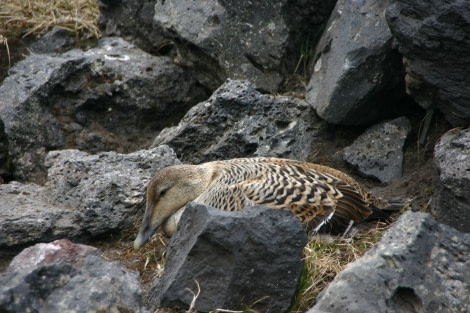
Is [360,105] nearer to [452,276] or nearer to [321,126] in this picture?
[321,126]

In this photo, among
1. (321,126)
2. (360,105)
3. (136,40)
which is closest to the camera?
(360,105)

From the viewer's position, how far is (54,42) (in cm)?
856

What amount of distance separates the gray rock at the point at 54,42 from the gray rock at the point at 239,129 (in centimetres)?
252

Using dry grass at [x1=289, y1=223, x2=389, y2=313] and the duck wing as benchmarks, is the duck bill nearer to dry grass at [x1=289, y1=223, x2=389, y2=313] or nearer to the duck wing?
the duck wing

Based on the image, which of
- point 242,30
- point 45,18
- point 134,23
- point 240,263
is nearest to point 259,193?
point 240,263

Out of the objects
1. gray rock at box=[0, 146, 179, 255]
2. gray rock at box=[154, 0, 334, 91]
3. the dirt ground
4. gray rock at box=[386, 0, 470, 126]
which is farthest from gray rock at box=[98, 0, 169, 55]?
gray rock at box=[386, 0, 470, 126]

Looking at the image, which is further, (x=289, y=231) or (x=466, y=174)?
(x=466, y=174)

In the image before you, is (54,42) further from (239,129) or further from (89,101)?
(239,129)

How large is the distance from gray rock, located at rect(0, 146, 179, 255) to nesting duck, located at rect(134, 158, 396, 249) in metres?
0.35

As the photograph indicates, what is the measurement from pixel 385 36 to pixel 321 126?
119 cm

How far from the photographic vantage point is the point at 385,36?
6320 mm

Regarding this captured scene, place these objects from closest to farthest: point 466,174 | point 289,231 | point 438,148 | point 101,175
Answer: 1. point 289,231
2. point 466,174
3. point 438,148
4. point 101,175

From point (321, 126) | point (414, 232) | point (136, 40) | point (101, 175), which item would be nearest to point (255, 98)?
point (321, 126)

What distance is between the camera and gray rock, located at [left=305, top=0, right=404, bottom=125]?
6379 mm
